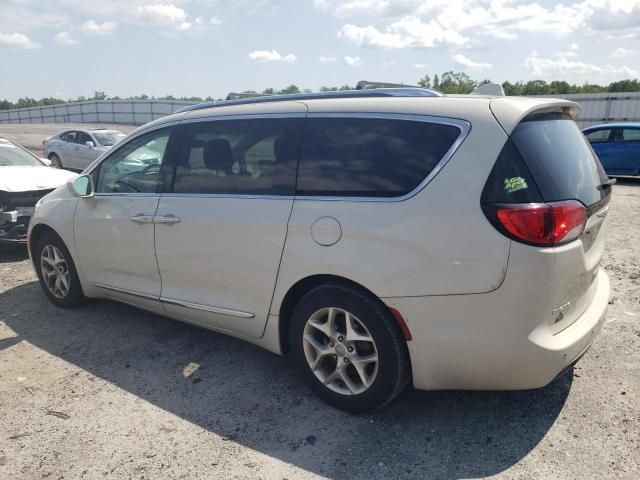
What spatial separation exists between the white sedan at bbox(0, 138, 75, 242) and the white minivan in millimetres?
3627

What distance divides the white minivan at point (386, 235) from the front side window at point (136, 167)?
10 centimetres

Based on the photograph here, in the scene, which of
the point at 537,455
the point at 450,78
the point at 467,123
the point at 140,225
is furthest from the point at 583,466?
the point at 450,78

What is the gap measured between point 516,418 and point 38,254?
4.50m

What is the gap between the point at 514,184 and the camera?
2.69m

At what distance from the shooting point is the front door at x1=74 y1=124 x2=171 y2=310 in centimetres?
417

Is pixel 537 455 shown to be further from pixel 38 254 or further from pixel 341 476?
pixel 38 254

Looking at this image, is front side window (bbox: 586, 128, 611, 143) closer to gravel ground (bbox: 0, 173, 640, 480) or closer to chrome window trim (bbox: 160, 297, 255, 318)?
gravel ground (bbox: 0, 173, 640, 480)

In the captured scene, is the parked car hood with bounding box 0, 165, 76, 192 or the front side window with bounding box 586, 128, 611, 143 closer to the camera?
the parked car hood with bounding box 0, 165, 76, 192

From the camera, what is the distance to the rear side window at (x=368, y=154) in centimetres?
292

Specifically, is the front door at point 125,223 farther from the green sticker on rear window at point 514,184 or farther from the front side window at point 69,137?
the front side window at point 69,137

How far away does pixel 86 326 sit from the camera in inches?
186

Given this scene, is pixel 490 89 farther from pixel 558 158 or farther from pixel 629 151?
pixel 629 151

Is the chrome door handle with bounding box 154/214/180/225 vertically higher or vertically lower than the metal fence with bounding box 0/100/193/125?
lower

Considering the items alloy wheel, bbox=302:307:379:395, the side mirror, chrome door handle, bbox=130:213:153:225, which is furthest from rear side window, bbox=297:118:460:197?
the side mirror
